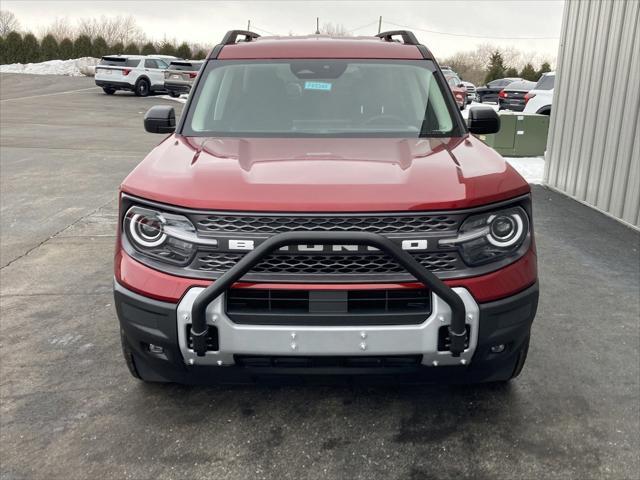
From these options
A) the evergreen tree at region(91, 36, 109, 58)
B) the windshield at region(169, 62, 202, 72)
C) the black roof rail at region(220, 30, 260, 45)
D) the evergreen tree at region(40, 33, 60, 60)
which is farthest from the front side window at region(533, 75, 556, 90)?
the evergreen tree at region(40, 33, 60, 60)

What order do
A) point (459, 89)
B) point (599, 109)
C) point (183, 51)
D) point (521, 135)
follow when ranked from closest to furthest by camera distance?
point (599, 109), point (521, 135), point (459, 89), point (183, 51)

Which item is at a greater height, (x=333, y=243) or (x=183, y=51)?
(x=183, y=51)

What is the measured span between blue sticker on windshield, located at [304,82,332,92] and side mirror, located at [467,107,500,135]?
937 millimetres

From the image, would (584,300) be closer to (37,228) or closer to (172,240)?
(172,240)

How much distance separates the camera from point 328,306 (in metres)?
2.44

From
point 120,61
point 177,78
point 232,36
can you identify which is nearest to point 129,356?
point 232,36

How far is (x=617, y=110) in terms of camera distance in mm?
7672

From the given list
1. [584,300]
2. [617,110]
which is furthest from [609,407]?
[617,110]

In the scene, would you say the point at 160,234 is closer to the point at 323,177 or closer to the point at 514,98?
the point at 323,177

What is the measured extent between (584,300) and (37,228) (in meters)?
5.51

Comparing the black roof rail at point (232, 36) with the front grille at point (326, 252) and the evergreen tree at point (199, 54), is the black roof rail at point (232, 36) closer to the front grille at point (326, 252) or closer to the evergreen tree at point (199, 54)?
the front grille at point (326, 252)

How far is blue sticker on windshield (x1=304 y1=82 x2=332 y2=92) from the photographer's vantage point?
150 inches

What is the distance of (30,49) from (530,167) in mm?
53804

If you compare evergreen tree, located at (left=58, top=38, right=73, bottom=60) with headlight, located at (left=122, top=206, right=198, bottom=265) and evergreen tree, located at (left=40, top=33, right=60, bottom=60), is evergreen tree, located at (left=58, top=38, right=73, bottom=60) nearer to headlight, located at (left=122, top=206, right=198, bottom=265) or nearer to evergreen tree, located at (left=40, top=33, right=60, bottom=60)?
evergreen tree, located at (left=40, top=33, right=60, bottom=60)
